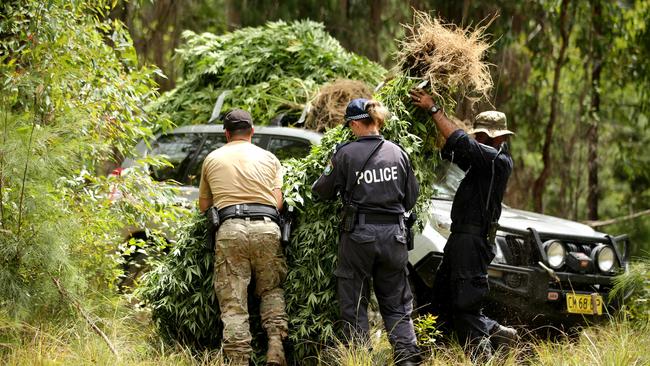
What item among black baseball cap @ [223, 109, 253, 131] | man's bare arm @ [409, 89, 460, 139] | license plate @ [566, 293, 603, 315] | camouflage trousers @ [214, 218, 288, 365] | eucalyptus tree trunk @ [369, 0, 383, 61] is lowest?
license plate @ [566, 293, 603, 315]

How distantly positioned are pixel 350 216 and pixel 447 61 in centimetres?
132

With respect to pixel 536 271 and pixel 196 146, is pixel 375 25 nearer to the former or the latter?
pixel 196 146

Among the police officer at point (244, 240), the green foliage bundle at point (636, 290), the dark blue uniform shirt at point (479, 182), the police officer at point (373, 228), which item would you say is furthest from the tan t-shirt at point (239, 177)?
the green foliage bundle at point (636, 290)

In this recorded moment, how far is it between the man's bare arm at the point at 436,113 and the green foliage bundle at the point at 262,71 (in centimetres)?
241

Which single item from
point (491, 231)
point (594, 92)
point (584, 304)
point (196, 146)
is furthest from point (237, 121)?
point (594, 92)

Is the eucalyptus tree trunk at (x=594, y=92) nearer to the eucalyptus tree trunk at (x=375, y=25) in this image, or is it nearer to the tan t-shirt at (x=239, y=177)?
the eucalyptus tree trunk at (x=375, y=25)

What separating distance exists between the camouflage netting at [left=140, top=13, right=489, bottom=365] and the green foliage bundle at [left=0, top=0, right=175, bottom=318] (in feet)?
2.29

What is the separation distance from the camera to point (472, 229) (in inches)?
252

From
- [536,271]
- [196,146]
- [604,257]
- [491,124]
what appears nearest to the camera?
[491,124]

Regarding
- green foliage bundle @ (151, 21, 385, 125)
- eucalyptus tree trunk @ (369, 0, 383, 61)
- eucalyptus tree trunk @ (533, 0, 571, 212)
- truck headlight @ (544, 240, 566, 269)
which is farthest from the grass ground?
eucalyptus tree trunk @ (369, 0, 383, 61)

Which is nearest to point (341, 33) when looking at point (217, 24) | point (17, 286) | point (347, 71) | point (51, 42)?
point (217, 24)

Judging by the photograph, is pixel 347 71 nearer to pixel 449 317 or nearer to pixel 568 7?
pixel 449 317

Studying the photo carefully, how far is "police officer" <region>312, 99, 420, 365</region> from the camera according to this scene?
5.94m

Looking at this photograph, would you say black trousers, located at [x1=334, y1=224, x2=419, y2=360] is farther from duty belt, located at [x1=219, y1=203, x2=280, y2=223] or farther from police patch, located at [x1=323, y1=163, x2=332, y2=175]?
duty belt, located at [x1=219, y1=203, x2=280, y2=223]
